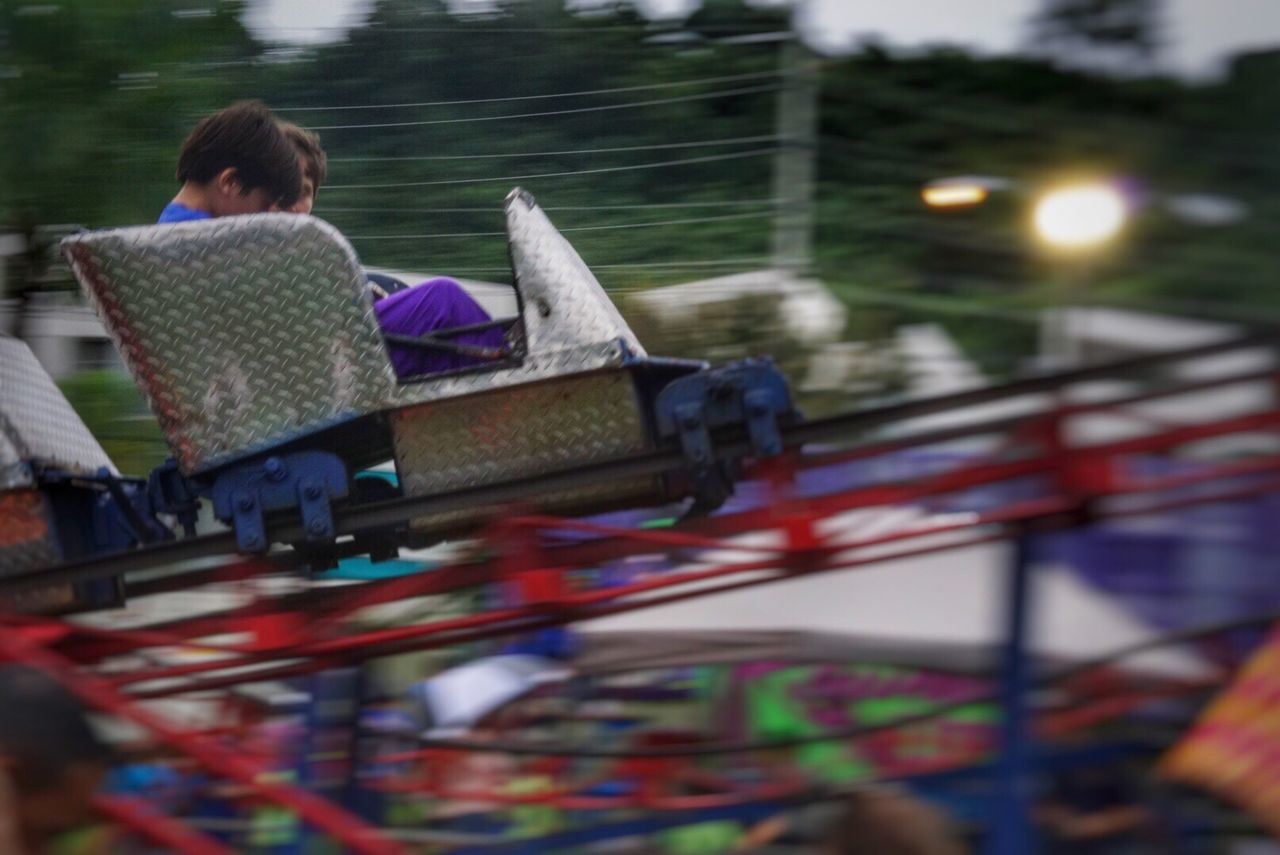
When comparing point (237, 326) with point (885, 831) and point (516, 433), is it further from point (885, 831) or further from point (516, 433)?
point (885, 831)

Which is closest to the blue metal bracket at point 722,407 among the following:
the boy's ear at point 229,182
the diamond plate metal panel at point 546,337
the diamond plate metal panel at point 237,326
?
the diamond plate metal panel at point 546,337

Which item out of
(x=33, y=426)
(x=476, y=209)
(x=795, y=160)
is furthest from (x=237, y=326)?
(x=795, y=160)

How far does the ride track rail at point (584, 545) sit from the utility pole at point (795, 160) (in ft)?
3.91

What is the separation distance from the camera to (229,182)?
2879mm

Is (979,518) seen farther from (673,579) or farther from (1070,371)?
(673,579)

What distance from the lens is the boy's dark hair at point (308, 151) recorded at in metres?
2.93

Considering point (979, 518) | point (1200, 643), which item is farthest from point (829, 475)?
point (1200, 643)

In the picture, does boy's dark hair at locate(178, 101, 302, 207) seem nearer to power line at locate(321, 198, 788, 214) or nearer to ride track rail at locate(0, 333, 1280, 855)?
power line at locate(321, 198, 788, 214)

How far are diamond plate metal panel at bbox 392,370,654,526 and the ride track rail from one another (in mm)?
55

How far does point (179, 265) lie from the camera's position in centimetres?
260

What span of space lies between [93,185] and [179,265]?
1.01 meters

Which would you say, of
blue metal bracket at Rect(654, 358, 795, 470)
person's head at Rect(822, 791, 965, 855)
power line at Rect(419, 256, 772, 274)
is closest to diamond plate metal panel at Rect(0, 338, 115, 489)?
power line at Rect(419, 256, 772, 274)

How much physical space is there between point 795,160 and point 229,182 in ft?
6.03

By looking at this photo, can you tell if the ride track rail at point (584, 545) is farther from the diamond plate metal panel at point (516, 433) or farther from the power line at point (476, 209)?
the power line at point (476, 209)
